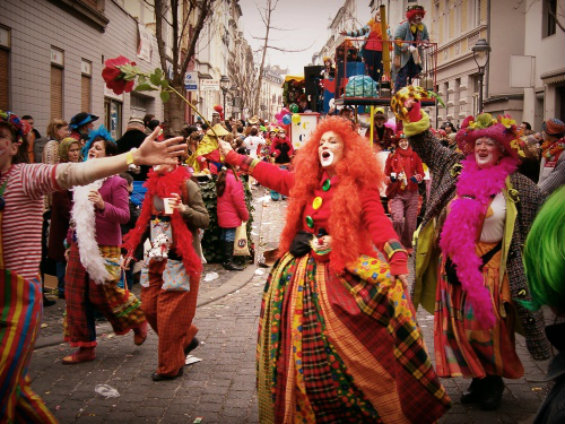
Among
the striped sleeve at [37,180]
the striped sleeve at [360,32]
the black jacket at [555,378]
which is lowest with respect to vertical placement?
the black jacket at [555,378]

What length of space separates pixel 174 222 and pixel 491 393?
283cm

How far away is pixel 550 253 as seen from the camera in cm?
169

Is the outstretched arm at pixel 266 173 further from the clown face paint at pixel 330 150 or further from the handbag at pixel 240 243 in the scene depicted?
the handbag at pixel 240 243

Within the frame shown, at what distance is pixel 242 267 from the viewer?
30.4 ft

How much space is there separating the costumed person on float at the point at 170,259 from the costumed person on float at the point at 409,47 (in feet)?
24.3

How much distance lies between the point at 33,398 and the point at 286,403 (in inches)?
53.5

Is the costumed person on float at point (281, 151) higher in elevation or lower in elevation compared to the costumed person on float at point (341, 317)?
higher

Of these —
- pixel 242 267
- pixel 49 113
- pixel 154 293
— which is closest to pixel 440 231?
pixel 154 293

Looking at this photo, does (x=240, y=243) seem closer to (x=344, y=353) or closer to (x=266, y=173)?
(x=266, y=173)

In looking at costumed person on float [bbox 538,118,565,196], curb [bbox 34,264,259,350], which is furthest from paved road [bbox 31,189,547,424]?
costumed person on float [bbox 538,118,565,196]

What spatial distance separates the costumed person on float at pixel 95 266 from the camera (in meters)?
5.24

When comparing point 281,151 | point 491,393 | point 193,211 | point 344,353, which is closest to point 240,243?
point 193,211

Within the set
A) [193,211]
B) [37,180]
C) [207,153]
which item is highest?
[207,153]

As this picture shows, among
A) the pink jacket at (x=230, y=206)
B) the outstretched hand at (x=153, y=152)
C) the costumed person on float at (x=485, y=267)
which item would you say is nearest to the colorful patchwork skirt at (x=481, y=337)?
the costumed person on float at (x=485, y=267)
